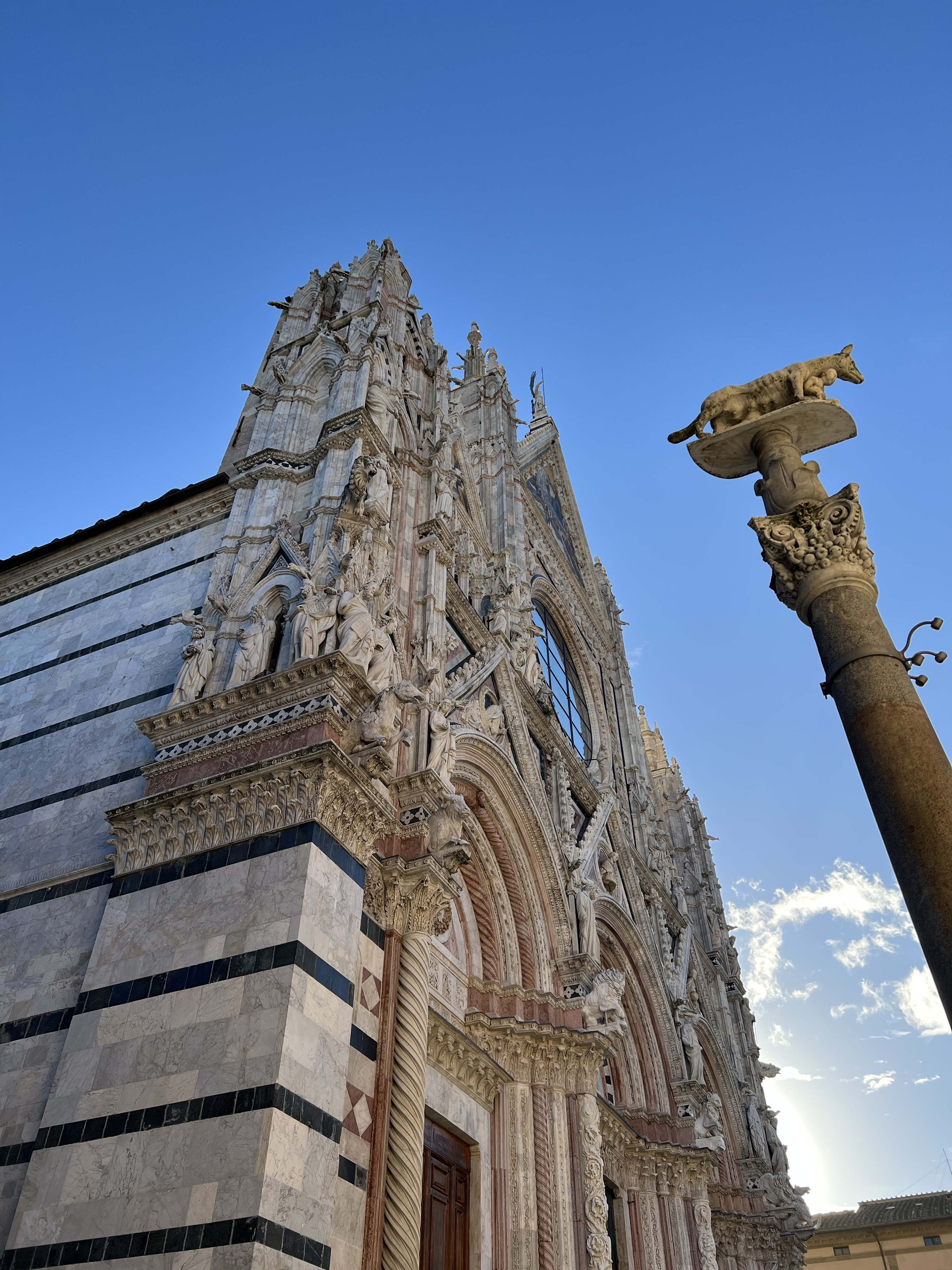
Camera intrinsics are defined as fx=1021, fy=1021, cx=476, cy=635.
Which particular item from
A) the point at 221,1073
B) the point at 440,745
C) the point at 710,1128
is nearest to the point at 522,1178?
the point at 440,745

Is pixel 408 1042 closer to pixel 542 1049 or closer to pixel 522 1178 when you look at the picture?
pixel 522 1178

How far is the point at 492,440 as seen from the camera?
64.5 ft

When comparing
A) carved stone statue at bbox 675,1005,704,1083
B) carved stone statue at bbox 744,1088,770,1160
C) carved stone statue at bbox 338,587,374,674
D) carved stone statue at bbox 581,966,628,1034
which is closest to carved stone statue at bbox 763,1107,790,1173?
carved stone statue at bbox 744,1088,770,1160

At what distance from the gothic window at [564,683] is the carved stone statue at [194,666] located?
343 inches

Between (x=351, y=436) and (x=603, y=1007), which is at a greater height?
(x=351, y=436)

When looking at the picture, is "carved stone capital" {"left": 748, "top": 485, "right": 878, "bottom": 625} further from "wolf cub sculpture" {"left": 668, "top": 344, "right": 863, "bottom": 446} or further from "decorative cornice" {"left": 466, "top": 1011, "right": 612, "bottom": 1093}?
"decorative cornice" {"left": 466, "top": 1011, "right": 612, "bottom": 1093}

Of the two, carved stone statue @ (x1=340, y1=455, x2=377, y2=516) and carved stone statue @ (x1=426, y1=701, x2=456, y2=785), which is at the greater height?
carved stone statue @ (x1=340, y1=455, x2=377, y2=516)

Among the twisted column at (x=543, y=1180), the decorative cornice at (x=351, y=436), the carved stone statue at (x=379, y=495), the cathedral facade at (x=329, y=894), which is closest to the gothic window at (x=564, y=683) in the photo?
the cathedral facade at (x=329, y=894)

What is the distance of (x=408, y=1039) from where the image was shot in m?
7.09

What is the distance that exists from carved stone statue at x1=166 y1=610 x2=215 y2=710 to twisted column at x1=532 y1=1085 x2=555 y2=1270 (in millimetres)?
5351

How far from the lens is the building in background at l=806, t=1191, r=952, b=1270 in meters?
33.3

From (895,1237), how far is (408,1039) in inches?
1386

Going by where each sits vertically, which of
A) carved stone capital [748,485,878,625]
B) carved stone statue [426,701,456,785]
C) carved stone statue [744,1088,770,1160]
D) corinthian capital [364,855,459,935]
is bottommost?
corinthian capital [364,855,459,935]

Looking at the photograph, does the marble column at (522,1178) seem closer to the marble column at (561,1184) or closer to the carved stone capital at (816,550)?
the marble column at (561,1184)
